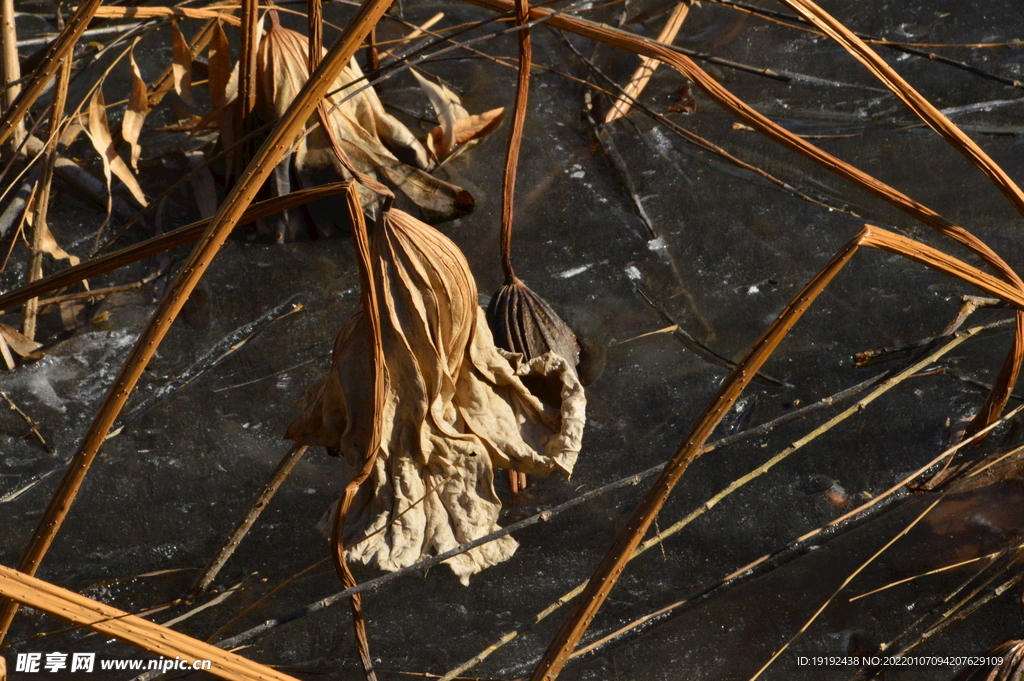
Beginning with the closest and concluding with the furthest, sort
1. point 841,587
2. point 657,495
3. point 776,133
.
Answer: point 657,495 < point 776,133 < point 841,587

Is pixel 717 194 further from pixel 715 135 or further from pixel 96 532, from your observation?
pixel 96 532

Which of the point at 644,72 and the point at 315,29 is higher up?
the point at 315,29

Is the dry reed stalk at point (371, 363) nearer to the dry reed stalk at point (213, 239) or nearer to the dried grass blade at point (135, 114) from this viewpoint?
the dry reed stalk at point (213, 239)

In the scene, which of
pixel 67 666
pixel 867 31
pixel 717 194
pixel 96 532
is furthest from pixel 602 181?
pixel 67 666

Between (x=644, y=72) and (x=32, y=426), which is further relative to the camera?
(x=644, y=72)

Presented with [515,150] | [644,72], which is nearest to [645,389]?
[515,150]

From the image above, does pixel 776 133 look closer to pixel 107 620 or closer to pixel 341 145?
pixel 107 620
